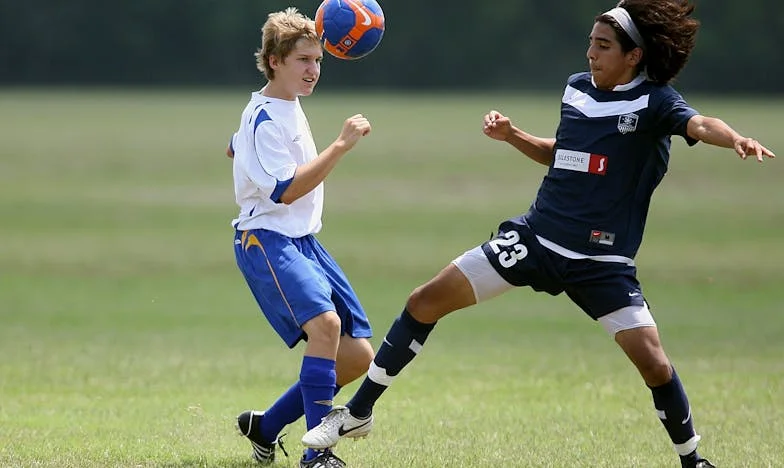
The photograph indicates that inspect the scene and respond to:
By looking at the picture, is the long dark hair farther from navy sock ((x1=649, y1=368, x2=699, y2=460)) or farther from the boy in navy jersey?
navy sock ((x1=649, y1=368, x2=699, y2=460))

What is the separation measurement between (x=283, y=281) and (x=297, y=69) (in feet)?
3.29

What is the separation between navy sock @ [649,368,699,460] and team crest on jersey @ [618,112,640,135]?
108 centimetres

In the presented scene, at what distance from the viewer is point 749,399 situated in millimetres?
8164

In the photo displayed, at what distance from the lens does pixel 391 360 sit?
6094 mm

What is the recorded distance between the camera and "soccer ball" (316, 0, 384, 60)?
6270 mm

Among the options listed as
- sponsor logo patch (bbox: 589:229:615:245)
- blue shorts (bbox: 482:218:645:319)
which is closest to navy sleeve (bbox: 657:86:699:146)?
sponsor logo patch (bbox: 589:229:615:245)

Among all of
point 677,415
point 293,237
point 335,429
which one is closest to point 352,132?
point 293,237

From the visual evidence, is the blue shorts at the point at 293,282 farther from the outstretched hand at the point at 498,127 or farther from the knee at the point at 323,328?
Answer: the outstretched hand at the point at 498,127

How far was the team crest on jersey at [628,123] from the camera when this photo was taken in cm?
584

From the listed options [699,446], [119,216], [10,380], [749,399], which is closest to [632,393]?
[749,399]

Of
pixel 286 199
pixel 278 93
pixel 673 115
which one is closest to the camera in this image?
pixel 673 115

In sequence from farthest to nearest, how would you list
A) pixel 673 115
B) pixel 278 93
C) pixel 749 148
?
pixel 278 93 → pixel 673 115 → pixel 749 148

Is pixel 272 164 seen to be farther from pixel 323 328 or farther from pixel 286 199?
pixel 323 328

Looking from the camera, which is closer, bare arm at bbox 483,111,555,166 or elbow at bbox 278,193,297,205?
elbow at bbox 278,193,297,205
